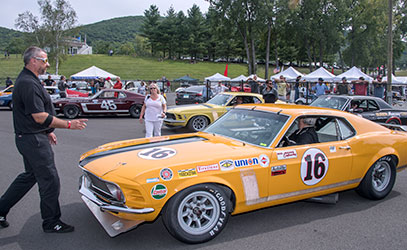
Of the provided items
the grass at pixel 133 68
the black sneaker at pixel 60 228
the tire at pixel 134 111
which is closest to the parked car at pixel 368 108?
the black sneaker at pixel 60 228

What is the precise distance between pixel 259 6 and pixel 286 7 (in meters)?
3.47

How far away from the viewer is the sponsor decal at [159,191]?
3148mm

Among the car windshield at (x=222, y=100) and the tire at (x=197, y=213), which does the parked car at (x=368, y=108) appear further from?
the tire at (x=197, y=213)

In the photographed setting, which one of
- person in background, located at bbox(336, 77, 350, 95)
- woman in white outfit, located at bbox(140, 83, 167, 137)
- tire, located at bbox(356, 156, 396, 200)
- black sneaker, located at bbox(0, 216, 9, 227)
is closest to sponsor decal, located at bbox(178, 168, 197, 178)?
black sneaker, located at bbox(0, 216, 9, 227)

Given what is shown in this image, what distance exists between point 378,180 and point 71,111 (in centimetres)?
1318

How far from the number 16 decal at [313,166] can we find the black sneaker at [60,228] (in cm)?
274

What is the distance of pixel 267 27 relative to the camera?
43.2 m

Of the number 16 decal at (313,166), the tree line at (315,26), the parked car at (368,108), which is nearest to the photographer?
the number 16 decal at (313,166)

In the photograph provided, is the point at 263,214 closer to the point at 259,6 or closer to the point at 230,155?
the point at 230,155

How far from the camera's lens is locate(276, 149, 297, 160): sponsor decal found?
3854 mm

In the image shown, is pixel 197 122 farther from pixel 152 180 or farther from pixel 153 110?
pixel 152 180

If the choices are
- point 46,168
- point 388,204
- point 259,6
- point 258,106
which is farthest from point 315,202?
point 259,6

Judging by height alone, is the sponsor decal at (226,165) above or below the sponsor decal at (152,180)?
above

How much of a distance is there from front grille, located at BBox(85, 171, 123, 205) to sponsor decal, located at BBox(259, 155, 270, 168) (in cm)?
157
